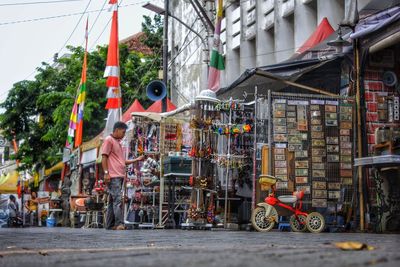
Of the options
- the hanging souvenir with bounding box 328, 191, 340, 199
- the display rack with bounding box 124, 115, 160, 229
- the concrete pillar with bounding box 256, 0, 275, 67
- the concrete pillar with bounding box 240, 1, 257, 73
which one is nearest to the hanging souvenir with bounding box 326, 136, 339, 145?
the hanging souvenir with bounding box 328, 191, 340, 199

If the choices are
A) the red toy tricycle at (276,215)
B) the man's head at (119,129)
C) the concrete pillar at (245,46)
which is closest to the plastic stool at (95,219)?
the man's head at (119,129)

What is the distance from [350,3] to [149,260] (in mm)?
9120

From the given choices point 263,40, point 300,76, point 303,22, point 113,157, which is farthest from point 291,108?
point 263,40

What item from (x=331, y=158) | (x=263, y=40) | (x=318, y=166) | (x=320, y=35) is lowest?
(x=318, y=166)

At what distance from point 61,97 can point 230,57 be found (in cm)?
991

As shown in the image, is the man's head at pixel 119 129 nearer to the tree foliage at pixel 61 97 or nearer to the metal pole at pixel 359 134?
the metal pole at pixel 359 134

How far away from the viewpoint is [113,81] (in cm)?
1983

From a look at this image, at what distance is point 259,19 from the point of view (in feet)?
75.8

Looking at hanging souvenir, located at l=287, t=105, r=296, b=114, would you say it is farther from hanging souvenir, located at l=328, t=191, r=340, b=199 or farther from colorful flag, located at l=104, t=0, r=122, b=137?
colorful flag, located at l=104, t=0, r=122, b=137

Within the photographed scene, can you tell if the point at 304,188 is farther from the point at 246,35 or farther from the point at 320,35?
the point at 246,35

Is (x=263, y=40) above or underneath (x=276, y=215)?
above

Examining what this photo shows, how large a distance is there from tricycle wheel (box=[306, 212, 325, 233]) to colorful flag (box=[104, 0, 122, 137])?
8.86 m

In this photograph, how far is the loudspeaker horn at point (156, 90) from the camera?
17.0 m

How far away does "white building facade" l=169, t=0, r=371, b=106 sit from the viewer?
1970cm
